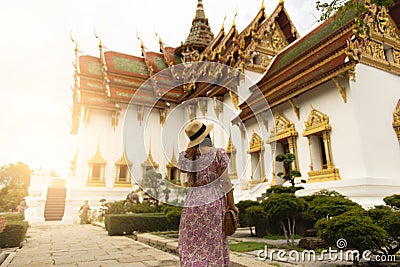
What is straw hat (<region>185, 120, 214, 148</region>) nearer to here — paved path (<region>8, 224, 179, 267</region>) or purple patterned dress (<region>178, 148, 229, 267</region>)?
purple patterned dress (<region>178, 148, 229, 267</region>)

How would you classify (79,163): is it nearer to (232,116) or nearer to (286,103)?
(286,103)

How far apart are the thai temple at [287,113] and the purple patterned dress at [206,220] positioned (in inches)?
7.7

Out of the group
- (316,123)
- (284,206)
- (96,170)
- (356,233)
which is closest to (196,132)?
(356,233)

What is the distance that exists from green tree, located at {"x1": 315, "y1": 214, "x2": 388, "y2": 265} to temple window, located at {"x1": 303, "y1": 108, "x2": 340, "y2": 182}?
4.10 metres

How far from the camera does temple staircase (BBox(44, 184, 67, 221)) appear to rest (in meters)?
12.6

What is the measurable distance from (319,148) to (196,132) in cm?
660

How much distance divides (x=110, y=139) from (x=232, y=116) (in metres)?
14.0

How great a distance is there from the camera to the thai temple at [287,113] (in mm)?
2053

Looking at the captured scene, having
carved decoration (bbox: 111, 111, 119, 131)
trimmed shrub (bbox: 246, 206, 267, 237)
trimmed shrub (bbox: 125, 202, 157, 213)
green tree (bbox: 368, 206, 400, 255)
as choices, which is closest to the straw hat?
green tree (bbox: 368, 206, 400, 255)

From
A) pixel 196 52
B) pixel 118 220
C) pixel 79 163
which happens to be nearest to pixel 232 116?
pixel 118 220

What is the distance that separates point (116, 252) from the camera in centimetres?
431

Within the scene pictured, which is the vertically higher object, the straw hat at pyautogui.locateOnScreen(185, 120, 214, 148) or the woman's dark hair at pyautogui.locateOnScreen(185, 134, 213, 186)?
the straw hat at pyautogui.locateOnScreen(185, 120, 214, 148)

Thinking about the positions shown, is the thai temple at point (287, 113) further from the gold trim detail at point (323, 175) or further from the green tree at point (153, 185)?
the green tree at point (153, 185)

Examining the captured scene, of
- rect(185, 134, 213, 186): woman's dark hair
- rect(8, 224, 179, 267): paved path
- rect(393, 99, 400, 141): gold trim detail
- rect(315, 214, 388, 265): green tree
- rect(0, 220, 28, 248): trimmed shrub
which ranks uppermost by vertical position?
rect(393, 99, 400, 141): gold trim detail
